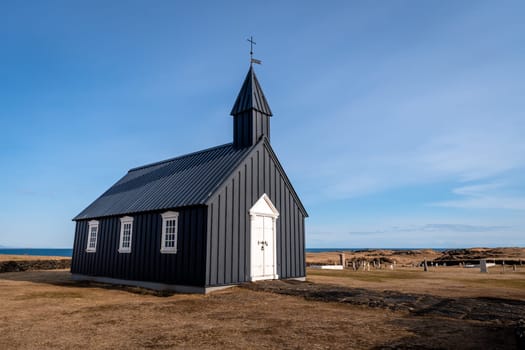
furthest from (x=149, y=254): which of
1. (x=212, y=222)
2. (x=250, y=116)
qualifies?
(x=250, y=116)

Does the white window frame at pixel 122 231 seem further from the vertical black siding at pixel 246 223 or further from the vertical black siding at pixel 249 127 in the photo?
the vertical black siding at pixel 249 127

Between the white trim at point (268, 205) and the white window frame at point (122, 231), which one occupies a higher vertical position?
the white trim at point (268, 205)

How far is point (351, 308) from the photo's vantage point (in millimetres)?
10758

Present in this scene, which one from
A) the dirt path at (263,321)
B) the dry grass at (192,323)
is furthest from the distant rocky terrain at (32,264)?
the dirt path at (263,321)

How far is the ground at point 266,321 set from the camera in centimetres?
712

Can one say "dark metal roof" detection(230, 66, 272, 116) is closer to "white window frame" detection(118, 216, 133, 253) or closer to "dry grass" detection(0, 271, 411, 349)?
"white window frame" detection(118, 216, 133, 253)

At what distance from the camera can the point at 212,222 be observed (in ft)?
49.4

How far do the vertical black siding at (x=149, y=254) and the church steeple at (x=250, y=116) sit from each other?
17.0 ft

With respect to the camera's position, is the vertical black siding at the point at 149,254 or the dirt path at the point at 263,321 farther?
the vertical black siding at the point at 149,254

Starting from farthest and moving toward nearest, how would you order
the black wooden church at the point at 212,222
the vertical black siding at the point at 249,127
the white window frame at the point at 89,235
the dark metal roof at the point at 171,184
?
the white window frame at the point at 89,235 < the vertical black siding at the point at 249,127 < the dark metal roof at the point at 171,184 < the black wooden church at the point at 212,222

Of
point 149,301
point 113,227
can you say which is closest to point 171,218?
point 149,301

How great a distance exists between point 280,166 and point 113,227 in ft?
33.0

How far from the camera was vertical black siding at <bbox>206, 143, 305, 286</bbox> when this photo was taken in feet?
49.6

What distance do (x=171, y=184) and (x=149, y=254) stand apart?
12.5ft
